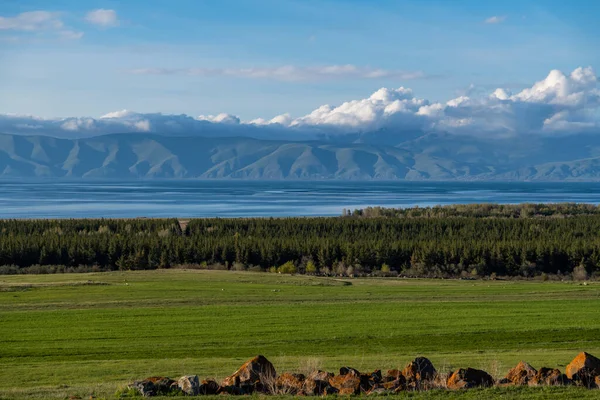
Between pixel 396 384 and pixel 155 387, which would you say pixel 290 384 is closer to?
pixel 396 384

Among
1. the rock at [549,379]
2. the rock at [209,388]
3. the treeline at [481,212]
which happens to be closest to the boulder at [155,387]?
the rock at [209,388]

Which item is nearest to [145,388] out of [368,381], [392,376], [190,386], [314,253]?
[190,386]

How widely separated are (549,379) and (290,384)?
16.8ft

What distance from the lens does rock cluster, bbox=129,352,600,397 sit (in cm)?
1453

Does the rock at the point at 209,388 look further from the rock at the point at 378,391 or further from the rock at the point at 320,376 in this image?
the rock at the point at 378,391

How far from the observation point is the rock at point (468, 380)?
14.6 meters

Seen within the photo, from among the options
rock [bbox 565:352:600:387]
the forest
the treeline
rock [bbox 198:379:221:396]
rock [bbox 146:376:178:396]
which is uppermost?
rock [bbox 565:352:600:387]

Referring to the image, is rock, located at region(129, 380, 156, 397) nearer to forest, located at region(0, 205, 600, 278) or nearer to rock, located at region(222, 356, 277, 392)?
rock, located at region(222, 356, 277, 392)

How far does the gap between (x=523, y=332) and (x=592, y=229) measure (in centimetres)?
6992

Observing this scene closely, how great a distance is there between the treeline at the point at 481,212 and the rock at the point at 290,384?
105m

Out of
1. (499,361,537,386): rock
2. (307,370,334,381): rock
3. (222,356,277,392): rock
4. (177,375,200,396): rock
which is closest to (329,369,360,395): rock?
(307,370,334,381): rock

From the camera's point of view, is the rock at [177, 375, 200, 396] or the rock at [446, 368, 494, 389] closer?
the rock at [177, 375, 200, 396]

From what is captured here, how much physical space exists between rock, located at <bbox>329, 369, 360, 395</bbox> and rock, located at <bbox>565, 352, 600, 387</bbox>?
426cm

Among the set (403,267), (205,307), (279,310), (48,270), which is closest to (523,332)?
(279,310)
